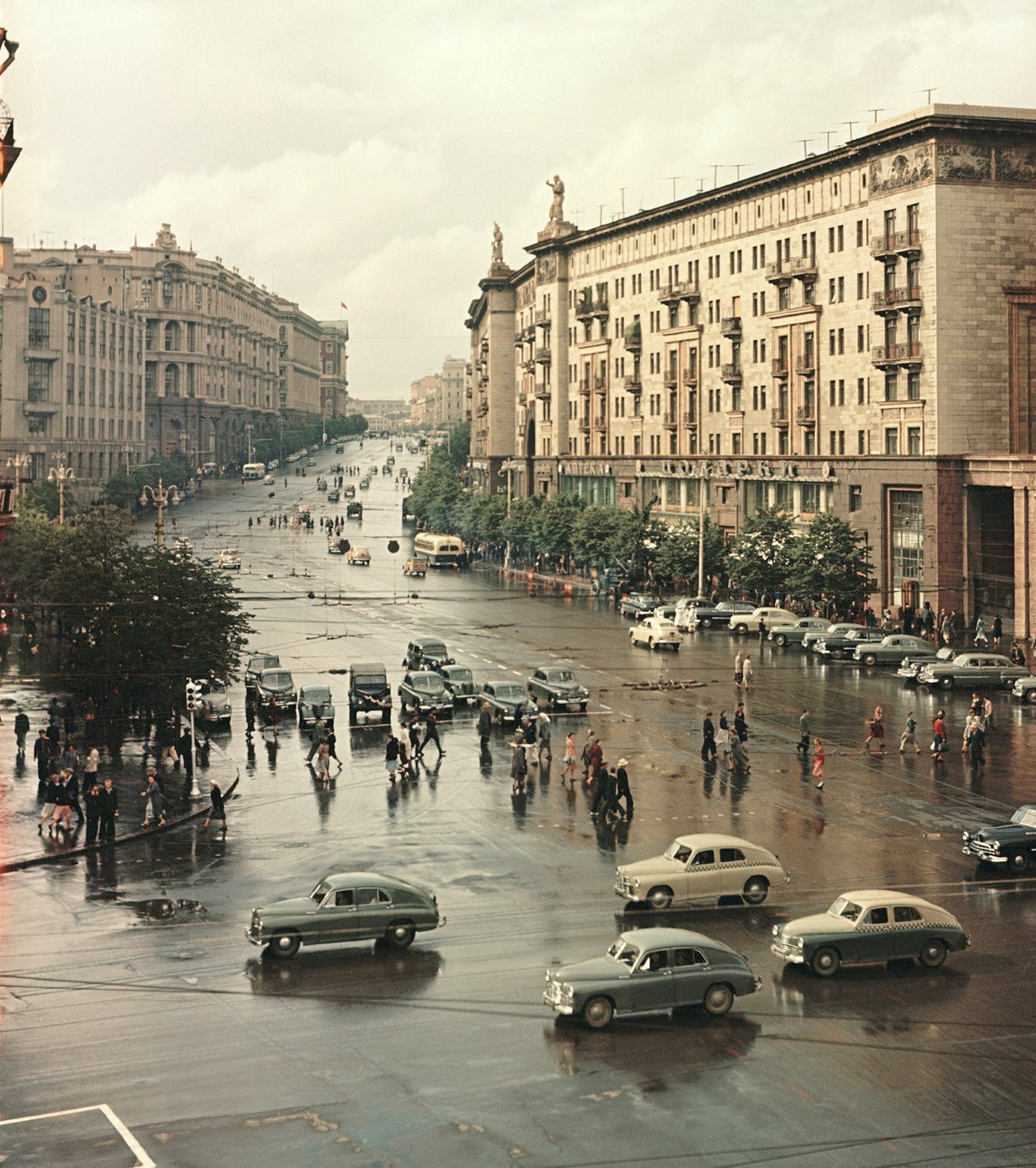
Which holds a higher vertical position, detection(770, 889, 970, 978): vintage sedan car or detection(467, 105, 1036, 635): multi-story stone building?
detection(467, 105, 1036, 635): multi-story stone building

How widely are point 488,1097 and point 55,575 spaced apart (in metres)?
48.0

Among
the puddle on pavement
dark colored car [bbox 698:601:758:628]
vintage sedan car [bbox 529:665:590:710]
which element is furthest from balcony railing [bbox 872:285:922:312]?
the puddle on pavement

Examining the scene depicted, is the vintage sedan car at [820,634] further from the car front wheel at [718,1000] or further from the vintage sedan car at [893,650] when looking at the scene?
the car front wheel at [718,1000]

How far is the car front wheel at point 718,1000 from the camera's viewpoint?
948 inches

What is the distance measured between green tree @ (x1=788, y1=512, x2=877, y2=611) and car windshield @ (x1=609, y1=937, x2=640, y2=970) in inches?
2253

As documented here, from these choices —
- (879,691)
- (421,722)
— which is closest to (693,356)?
(879,691)

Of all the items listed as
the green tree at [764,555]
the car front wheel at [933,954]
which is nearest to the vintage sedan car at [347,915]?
the car front wheel at [933,954]

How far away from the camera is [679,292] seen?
113188 mm

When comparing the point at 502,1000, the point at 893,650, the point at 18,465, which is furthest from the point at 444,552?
the point at 502,1000

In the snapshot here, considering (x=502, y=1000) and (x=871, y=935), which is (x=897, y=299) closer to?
(x=871, y=935)

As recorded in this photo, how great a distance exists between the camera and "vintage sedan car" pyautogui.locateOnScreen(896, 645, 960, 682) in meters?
63.5

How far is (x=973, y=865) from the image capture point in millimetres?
34125

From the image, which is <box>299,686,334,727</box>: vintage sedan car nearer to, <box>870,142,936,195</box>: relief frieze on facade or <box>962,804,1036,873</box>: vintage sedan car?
<box>962,804,1036,873</box>: vintage sedan car

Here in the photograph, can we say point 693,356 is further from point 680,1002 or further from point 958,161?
point 680,1002
